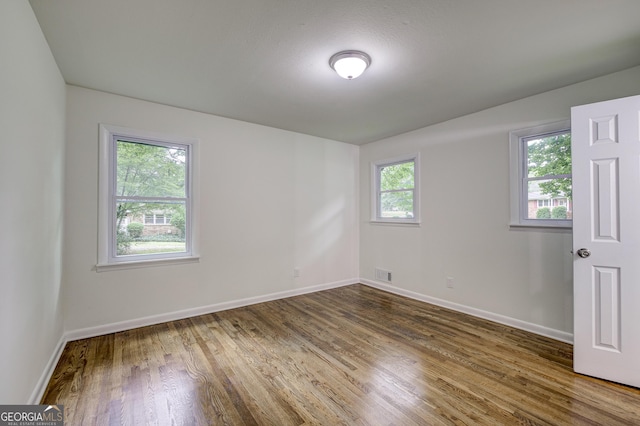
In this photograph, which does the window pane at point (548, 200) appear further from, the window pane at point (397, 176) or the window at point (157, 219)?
the window at point (157, 219)

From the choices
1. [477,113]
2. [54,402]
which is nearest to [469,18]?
[477,113]

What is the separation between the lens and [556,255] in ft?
9.28

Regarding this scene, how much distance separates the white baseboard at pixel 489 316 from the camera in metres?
2.79

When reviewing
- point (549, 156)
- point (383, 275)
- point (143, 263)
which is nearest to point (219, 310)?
point (143, 263)

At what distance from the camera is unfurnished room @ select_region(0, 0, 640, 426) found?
5.82 feet

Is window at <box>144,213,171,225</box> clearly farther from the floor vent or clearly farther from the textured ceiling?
the floor vent

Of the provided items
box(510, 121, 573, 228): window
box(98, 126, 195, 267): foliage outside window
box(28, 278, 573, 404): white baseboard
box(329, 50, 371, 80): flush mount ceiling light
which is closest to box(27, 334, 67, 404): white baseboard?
box(28, 278, 573, 404): white baseboard

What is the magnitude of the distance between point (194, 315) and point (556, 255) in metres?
4.10

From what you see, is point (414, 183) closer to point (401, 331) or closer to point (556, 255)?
point (556, 255)

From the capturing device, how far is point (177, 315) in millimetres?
3342

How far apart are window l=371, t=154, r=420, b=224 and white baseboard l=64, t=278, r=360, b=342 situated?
1644 millimetres

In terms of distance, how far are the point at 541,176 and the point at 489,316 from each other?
170cm

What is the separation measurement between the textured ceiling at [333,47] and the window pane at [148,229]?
1.25 metres

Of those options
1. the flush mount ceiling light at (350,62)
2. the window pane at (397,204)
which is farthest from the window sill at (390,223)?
the flush mount ceiling light at (350,62)
